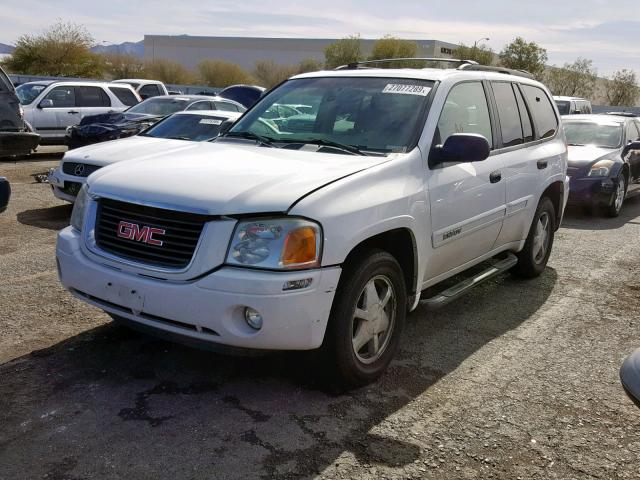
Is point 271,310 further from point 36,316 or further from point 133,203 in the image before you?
point 36,316

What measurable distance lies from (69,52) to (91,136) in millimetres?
40072

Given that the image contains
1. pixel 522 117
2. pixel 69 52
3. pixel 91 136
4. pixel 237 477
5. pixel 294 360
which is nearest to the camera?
pixel 237 477

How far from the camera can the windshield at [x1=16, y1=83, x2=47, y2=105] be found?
16.6m

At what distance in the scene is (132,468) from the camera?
2996mm

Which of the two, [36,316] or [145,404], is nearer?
[145,404]

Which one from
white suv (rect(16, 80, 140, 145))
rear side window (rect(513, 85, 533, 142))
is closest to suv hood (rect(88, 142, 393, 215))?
rear side window (rect(513, 85, 533, 142))

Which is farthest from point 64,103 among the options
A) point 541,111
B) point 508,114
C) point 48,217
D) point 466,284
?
point 466,284

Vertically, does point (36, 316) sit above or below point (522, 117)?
below

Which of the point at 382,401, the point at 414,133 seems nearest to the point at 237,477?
the point at 382,401

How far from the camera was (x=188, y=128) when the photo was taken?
9.71m

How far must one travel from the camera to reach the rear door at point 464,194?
433 centimetres

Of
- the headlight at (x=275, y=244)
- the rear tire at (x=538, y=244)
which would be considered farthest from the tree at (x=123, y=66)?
the headlight at (x=275, y=244)

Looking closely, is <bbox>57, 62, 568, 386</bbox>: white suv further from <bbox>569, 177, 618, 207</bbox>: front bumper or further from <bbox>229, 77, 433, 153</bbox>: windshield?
<bbox>569, 177, 618, 207</bbox>: front bumper

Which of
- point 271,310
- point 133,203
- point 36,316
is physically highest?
point 133,203
